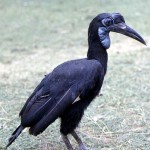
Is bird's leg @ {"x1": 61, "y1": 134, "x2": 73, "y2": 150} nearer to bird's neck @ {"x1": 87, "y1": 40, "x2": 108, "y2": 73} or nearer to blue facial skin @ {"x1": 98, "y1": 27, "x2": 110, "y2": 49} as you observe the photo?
bird's neck @ {"x1": 87, "y1": 40, "x2": 108, "y2": 73}

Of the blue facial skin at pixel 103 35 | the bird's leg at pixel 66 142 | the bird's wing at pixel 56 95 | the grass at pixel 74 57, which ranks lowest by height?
the grass at pixel 74 57

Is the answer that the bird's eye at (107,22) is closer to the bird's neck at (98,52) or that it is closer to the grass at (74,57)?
the bird's neck at (98,52)

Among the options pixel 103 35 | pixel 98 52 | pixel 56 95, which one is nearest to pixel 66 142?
pixel 56 95

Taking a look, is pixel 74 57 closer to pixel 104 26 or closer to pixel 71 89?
pixel 104 26

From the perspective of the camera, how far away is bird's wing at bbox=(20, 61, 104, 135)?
3.82 metres

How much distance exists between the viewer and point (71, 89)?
12.7 ft

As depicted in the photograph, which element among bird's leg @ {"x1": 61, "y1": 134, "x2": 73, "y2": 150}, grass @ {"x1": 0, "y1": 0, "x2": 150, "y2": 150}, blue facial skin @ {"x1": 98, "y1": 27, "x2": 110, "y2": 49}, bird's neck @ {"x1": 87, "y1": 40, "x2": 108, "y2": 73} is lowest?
grass @ {"x1": 0, "y1": 0, "x2": 150, "y2": 150}

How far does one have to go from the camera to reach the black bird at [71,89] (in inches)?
151

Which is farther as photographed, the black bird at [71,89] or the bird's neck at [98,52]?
the bird's neck at [98,52]

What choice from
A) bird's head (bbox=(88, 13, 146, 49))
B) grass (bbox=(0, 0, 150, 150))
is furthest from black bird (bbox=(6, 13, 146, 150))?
grass (bbox=(0, 0, 150, 150))

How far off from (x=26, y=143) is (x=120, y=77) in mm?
2031

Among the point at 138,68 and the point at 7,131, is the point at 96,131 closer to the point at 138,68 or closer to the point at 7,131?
the point at 7,131

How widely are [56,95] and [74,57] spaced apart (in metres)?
3.27

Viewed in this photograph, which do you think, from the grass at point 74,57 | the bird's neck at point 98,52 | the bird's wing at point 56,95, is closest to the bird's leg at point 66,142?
Answer: the grass at point 74,57
